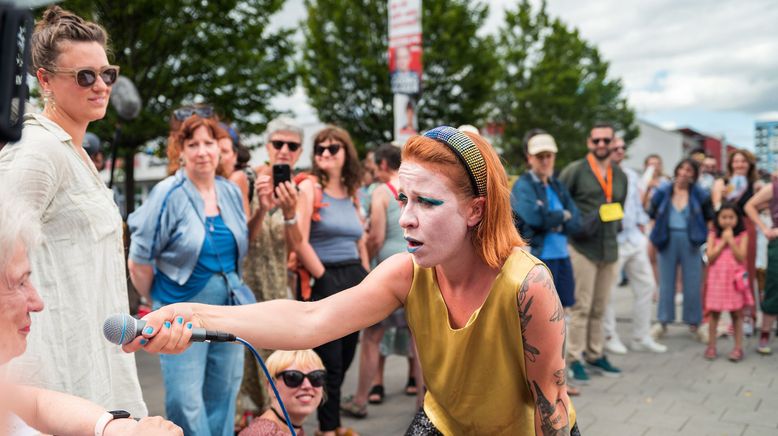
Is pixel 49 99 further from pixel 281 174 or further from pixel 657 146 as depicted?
pixel 657 146

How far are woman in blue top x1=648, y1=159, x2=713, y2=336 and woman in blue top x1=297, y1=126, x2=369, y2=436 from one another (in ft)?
15.6

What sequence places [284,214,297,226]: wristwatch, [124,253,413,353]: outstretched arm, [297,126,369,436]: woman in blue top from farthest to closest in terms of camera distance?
[297,126,369,436]: woman in blue top, [284,214,297,226]: wristwatch, [124,253,413,353]: outstretched arm

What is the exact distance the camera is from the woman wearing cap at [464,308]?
2.21 m

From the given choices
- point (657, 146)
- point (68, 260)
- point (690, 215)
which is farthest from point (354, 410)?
point (657, 146)

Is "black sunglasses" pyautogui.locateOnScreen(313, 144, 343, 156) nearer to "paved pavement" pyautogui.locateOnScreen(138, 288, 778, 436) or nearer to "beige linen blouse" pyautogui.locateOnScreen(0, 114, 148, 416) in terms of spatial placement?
"paved pavement" pyautogui.locateOnScreen(138, 288, 778, 436)

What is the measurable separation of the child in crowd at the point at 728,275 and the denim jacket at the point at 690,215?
9.4 inches

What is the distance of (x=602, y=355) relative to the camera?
662cm

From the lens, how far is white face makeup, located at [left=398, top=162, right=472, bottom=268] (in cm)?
221

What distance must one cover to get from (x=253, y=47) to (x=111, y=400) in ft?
43.4

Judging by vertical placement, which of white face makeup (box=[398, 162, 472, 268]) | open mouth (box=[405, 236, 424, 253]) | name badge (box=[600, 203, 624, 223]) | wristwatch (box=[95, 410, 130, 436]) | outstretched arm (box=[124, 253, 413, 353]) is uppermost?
white face makeup (box=[398, 162, 472, 268])

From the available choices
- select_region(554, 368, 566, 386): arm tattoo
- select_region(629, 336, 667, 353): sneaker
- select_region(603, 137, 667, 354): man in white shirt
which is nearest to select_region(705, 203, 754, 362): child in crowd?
select_region(629, 336, 667, 353): sneaker

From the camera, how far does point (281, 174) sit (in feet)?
12.9

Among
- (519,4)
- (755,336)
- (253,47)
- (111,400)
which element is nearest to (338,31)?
(253,47)

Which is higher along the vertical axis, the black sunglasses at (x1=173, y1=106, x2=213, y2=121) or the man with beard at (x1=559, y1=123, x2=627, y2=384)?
the black sunglasses at (x1=173, y1=106, x2=213, y2=121)
